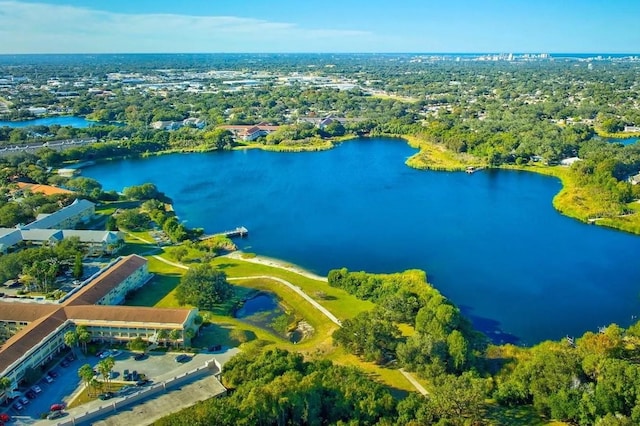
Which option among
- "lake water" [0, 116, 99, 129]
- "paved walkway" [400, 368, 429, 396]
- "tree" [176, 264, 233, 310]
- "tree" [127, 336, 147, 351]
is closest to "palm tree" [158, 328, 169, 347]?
"tree" [127, 336, 147, 351]

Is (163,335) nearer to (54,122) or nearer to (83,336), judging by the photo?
(83,336)

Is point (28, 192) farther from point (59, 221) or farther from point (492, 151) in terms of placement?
point (492, 151)

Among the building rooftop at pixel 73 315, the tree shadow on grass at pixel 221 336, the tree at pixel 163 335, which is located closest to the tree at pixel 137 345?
the tree at pixel 163 335

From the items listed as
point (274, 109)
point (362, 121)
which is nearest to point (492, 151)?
point (362, 121)

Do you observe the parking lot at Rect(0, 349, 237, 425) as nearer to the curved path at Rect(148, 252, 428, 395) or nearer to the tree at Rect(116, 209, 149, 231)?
the curved path at Rect(148, 252, 428, 395)

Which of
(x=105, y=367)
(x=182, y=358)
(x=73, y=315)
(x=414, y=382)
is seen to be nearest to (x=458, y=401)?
(x=414, y=382)

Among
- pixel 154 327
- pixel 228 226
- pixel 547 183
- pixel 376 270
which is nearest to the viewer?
pixel 154 327

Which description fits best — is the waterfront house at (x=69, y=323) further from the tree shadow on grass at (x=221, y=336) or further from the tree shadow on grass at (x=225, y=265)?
the tree shadow on grass at (x=225, y=265)
